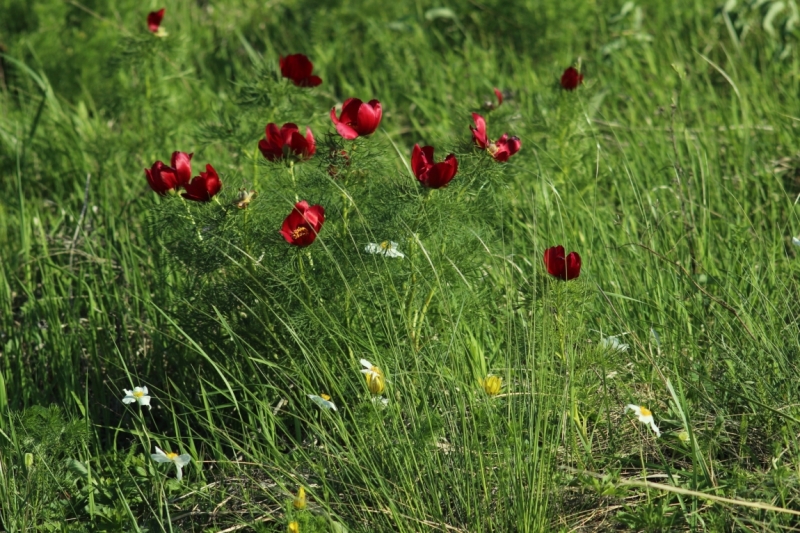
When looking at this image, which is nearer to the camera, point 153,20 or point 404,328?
point 404,328

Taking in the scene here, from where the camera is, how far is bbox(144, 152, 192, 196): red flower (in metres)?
1.96

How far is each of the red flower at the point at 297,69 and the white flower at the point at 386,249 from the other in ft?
2.17

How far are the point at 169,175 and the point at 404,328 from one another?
607mm

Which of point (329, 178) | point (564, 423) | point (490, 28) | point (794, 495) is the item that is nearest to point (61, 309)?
point (329, 178)

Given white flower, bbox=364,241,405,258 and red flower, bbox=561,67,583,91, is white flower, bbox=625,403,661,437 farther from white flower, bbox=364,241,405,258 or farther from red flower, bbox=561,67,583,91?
red flower, bbox=561,67,583,91

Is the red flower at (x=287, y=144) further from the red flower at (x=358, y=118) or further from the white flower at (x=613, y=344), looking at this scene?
the white flower at (x=613, y=344)

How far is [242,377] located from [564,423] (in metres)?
0.68

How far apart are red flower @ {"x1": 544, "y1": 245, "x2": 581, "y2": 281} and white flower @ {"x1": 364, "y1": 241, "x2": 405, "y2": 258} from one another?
0.31m

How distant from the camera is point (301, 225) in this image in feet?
5.95

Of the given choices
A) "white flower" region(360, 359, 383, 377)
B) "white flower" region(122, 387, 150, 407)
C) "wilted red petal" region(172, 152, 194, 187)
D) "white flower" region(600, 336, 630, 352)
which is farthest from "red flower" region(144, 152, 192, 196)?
"white flower" region(600, 336, 630, 352)

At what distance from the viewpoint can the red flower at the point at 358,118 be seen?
1925 millimetres

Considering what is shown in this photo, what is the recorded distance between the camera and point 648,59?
3668 mm

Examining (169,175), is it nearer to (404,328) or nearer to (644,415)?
(404,328)

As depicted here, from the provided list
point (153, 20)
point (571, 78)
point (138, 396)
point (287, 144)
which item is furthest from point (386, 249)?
point (153, 20)
